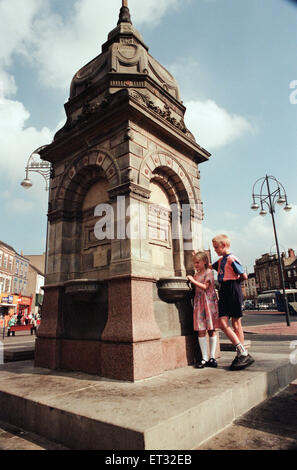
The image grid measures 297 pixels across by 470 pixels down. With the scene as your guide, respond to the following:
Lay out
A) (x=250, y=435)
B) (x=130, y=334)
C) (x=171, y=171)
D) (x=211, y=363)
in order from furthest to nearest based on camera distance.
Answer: (x=171, y=171) → (x=211, y=363) → (x=130, y=334) → (x=250, y=435)

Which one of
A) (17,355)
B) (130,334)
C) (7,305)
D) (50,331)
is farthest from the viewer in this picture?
(7,305)

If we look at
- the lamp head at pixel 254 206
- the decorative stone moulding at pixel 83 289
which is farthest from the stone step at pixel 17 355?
the lamp head at pixel 254 206

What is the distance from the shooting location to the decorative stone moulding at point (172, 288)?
201 inches

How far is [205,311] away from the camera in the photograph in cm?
526

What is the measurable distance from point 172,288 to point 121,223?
4.95ft

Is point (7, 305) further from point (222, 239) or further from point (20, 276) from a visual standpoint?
point (222, 239)

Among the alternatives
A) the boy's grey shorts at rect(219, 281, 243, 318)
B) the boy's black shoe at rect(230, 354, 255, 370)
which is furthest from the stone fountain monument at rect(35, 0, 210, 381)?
the boy's black shoe at rect(230, 354, 255, 370)

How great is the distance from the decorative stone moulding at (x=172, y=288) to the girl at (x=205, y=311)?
17cm

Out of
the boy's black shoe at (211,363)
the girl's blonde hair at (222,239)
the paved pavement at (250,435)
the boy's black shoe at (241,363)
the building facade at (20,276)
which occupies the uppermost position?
the building facade at (20,276)

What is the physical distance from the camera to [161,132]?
6297 millimetres

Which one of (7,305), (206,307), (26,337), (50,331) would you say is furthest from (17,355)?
(7,305)

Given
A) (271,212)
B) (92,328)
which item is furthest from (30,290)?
(92,328)

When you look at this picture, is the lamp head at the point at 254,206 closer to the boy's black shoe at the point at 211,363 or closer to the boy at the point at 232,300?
the boy at the point at 232,300
